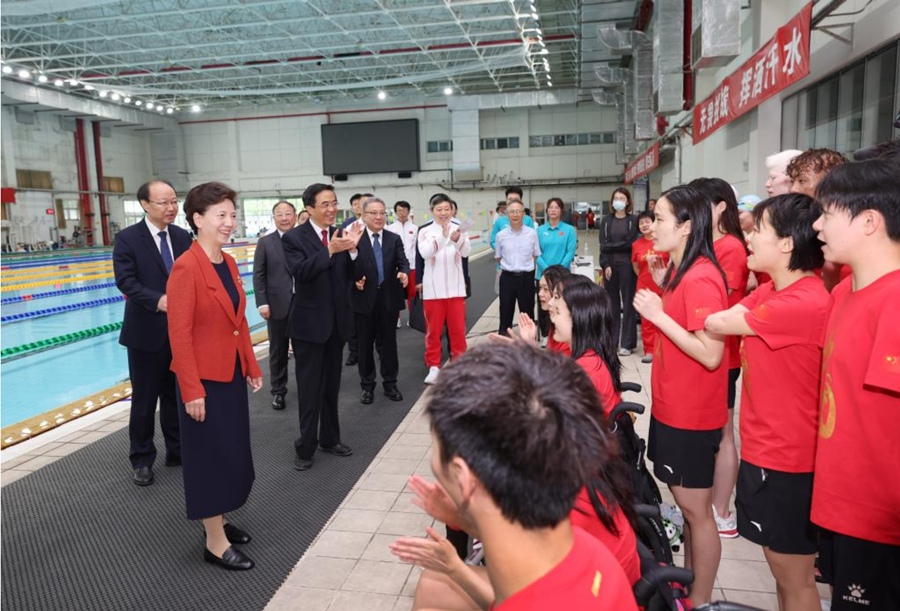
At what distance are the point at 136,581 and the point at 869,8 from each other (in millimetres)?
6482

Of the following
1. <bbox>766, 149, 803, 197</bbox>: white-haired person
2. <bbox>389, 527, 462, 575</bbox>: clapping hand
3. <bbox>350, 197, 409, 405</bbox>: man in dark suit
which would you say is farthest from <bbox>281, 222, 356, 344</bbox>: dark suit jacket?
<bbox>389, 527, 462, 575</bbox>: clapping hand

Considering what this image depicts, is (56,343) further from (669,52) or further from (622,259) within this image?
(669,52)

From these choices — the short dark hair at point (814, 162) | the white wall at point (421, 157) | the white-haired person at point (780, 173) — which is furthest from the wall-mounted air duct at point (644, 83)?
the white wall at point (421, 157)

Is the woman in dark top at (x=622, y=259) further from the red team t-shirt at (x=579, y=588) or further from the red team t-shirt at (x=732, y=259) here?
the red team t-shirt at (x=579, y=588)

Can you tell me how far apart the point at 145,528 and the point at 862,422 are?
3.07 m

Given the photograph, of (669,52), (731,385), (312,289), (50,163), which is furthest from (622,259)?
(50,163)

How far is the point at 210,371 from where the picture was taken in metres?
2.53

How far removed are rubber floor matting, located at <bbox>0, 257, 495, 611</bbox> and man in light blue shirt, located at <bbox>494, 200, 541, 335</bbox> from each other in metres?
2.56

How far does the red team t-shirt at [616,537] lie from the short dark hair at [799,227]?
982mm

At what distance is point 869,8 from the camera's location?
16.0 ft

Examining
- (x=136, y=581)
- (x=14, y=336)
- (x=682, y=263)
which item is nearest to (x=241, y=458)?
(x=136, y=581)

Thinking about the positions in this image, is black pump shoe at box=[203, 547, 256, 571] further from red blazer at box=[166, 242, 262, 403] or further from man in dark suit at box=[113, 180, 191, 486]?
man in dark suit at box=[113, 180, 191, 486]

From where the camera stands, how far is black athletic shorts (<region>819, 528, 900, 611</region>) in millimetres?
1353

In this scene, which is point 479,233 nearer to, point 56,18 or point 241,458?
point 56,18
